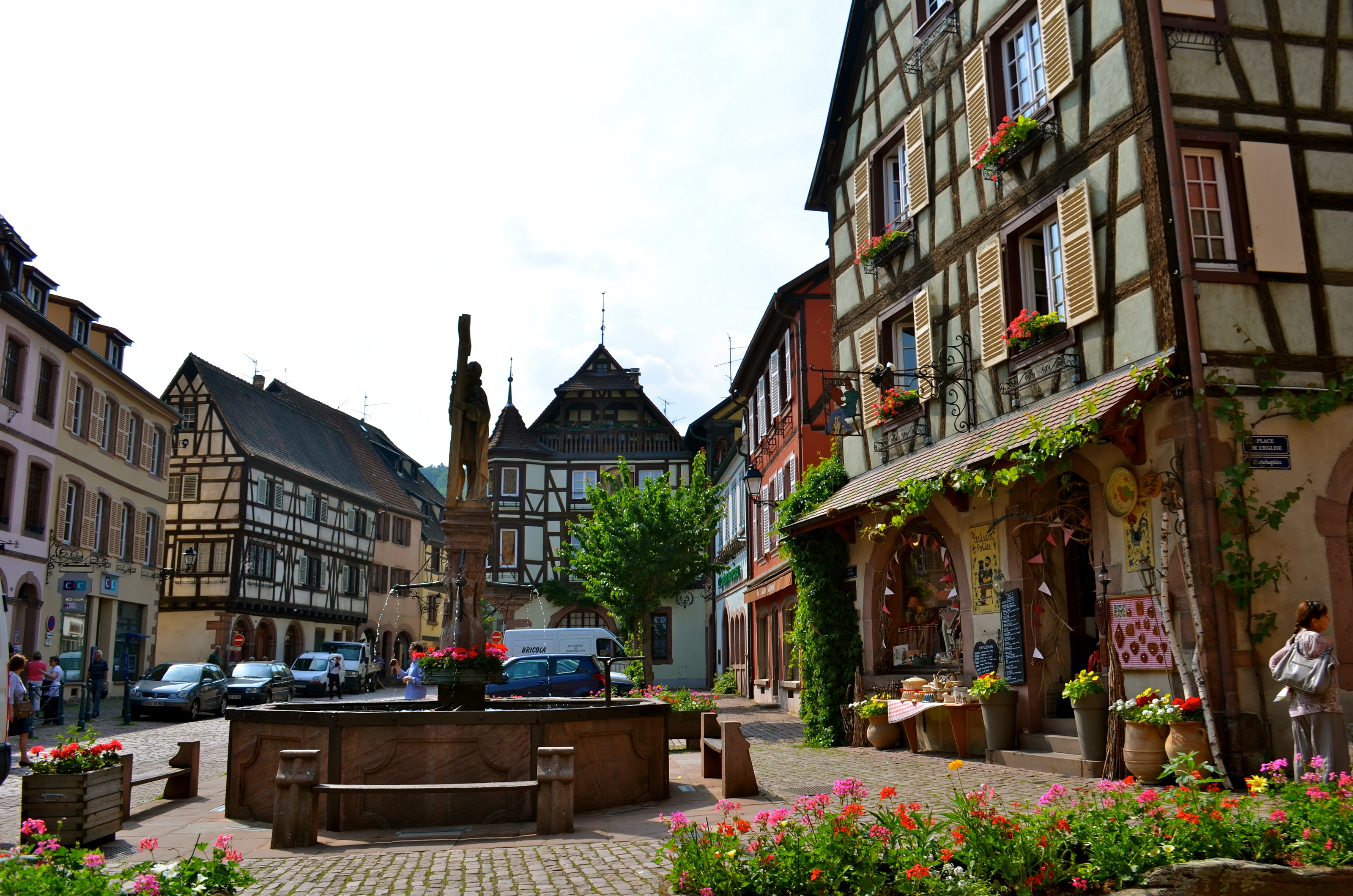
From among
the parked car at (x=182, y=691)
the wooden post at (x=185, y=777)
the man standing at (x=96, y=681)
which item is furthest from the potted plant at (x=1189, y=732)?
the man standing at (x=96, y=681)

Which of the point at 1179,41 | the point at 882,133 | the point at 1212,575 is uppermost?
the point at 882,133

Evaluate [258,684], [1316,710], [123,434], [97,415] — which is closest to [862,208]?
[1316,710]

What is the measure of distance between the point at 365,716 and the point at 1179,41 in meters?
9.97

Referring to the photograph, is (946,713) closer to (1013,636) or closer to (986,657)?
(986,657)

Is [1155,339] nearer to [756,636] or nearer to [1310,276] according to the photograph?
[1310,276]

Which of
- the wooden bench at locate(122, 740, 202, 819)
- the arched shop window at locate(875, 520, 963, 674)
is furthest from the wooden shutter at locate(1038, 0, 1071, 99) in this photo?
the wooden bench at locate(122, 740, 202, 819)

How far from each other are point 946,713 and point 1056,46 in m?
7.87

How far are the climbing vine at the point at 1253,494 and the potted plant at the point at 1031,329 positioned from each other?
218 centimetres

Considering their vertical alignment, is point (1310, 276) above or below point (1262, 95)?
below

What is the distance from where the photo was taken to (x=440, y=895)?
632 cm

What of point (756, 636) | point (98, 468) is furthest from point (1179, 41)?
point (98, 468)

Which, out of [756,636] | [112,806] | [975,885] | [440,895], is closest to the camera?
[975,885]

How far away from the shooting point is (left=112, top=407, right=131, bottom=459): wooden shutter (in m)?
33.1

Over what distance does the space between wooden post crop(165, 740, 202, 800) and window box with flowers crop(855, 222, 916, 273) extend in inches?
435
